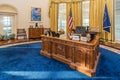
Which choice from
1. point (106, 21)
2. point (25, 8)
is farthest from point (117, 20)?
point (25, 8)

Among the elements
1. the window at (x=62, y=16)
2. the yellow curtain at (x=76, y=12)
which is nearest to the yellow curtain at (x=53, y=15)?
the window at (x=62, y=16)

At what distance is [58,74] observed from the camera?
3.82m

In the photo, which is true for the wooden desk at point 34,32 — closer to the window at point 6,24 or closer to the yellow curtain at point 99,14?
the window at point 6,24

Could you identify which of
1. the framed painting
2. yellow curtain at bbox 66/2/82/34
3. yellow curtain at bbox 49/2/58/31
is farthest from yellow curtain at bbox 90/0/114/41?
the framed painting

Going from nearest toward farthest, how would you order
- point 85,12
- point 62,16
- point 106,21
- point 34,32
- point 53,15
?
1. point 106,21
2. point 85,12
3. point 34,32
4. point 62,16
5. point 53,15

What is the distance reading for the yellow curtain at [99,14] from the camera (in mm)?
8305

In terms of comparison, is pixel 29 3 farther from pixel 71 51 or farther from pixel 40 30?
pixel 71 51

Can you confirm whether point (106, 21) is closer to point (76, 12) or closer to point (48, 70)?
point (76, 12)

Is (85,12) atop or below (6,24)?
atop

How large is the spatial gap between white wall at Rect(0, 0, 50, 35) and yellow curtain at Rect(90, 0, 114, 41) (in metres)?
3.58

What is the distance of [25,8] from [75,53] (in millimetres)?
7119

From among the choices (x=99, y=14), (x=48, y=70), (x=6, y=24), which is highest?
(x=99, y=14)

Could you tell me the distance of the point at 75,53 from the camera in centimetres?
426

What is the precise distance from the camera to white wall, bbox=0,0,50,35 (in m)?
9.92
